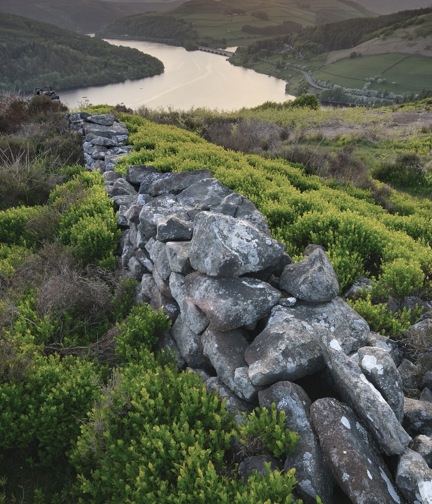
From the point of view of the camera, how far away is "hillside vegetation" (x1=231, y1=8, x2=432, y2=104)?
92.2 meters

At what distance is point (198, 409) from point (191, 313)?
53.8 inches

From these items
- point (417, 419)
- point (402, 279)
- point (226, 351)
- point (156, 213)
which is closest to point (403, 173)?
point (402, 279)

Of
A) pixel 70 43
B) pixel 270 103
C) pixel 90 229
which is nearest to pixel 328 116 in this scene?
pixel 270 103

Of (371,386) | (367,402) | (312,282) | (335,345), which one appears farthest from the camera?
(312,282)

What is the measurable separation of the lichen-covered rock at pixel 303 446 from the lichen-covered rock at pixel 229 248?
5.68 feet

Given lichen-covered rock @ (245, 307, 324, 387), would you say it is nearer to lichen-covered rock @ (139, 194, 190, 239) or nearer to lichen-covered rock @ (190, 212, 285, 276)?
lichen-covered rock @ (190, 212, 285, 276)

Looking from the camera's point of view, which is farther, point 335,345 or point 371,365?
point 335,345

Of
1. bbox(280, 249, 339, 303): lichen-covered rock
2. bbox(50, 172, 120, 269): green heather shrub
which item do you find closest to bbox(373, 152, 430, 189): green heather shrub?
bbox(50, 172, 120, 269): green heather shrub

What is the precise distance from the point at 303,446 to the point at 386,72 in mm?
122563

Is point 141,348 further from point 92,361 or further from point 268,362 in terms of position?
point 268,362

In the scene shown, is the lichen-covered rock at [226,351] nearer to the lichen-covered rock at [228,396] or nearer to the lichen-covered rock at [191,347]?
the lichen-covered rock at [228,396]

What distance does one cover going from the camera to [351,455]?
3225mm

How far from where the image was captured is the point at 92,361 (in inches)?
211

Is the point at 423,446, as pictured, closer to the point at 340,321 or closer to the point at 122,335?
the point at 340,321
